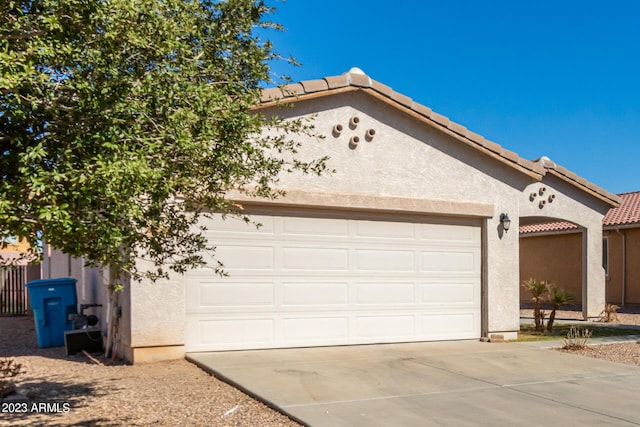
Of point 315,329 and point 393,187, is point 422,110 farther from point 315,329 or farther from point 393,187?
point 315,329

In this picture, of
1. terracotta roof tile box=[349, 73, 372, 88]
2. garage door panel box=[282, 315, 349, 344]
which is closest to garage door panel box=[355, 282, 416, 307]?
garage door panel box=[282, 315, 349, 344]

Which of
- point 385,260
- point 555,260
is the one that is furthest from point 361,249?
point 555,260

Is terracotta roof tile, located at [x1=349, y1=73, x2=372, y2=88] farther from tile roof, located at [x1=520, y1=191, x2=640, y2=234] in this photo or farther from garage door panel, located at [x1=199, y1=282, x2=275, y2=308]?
tile roof, located at [x1=520, y1=191, x2=640, y2=234]

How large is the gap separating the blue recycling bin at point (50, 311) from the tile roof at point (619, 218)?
660 inches

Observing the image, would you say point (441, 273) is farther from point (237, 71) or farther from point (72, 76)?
point (72, 76)

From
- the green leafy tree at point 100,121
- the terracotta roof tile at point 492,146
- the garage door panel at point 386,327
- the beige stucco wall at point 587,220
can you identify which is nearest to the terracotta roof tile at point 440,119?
the terracotta roof tile at point 492,146

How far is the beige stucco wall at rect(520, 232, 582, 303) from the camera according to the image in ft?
77.6

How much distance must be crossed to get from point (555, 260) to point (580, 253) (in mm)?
1404

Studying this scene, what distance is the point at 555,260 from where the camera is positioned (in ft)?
81.0

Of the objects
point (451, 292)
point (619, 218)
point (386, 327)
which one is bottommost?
point (386, 327)

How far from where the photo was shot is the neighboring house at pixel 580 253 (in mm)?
22422

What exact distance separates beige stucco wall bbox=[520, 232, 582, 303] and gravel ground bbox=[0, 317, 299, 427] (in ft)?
59.2

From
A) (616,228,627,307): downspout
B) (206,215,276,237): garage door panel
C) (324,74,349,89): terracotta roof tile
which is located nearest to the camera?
(206,215,276,237): garage door panel

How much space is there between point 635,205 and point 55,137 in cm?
2417
